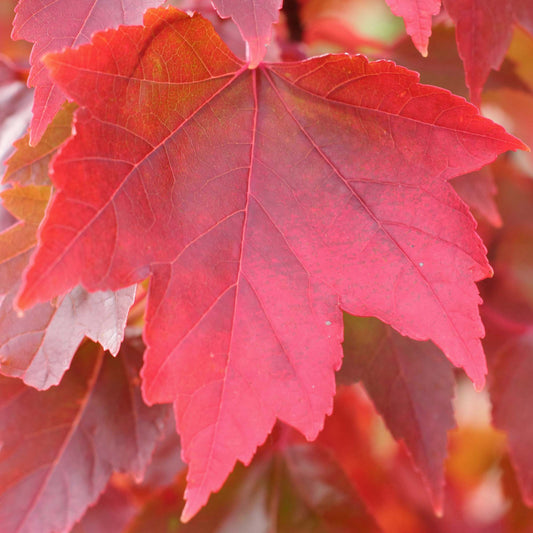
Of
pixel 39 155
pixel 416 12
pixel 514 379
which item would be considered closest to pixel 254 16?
pixel 416 12

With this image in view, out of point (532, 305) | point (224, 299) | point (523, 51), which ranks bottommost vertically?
point (532, 305)

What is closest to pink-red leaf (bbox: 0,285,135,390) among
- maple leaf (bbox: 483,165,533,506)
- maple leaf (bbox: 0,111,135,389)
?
maple leaf (bbox: 0,111,135,389)

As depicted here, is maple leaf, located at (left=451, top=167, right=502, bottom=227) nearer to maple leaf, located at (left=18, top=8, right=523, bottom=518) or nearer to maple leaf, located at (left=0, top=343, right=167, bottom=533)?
maple leaf, located at (left=18, top=8, right=523, bottom=518)

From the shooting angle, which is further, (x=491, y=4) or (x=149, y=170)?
(x=491, y=4)

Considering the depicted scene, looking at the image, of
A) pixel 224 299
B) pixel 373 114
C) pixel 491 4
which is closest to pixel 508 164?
pixel 491 4

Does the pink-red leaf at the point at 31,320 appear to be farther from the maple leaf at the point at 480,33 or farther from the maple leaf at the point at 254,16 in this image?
the maple leaf at the point at 480,33

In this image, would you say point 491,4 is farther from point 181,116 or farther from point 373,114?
point 181,116

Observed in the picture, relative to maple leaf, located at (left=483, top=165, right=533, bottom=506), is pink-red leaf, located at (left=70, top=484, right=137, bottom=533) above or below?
below
